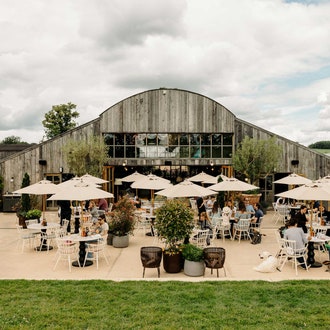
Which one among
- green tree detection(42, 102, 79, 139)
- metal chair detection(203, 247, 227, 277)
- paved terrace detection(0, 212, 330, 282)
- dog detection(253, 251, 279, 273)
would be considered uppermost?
green tree detection(42, 102, 79, 139)

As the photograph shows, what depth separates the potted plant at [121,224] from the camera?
11.6 metres

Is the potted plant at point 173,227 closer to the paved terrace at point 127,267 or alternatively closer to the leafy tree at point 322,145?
the paved terrace at point 127,267

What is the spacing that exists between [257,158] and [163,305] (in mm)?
14723

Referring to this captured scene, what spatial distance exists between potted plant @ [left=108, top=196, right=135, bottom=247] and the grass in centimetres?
396

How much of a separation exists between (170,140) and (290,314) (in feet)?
53.3

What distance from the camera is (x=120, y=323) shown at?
566 cm

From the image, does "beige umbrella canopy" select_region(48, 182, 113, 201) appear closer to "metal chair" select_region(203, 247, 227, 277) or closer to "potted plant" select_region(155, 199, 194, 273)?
"potted plant" select_region(155, 199, 194, 273)

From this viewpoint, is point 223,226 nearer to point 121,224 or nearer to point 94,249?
point 121,224

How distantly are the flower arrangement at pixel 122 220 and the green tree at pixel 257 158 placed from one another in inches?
397

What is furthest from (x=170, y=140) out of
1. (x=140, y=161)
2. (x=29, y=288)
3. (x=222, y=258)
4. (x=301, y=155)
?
(x=29, y=288)

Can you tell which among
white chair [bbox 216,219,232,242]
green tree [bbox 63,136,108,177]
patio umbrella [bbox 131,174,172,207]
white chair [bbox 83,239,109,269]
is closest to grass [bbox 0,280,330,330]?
white chair [bbox 83,239,109,269]

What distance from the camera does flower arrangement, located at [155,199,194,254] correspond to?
8539 mm

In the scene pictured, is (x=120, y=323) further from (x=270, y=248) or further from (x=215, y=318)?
(x=270, y=248)

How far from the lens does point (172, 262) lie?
867cm
